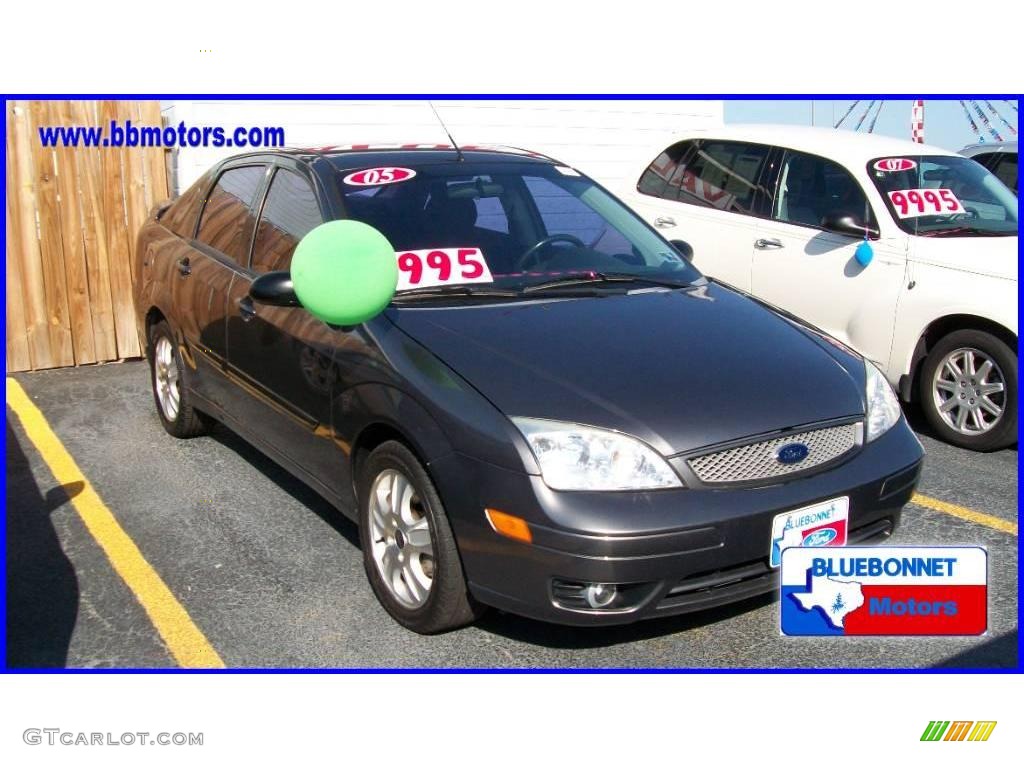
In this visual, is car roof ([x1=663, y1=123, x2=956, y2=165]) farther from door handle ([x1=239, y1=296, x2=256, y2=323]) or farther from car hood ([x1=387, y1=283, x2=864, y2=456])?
door handle ([x1=239, y1=296, x2=256, y2=323])

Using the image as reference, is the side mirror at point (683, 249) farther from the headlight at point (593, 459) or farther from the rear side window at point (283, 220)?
the headlight at point (593, 459)

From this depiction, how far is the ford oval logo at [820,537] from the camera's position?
3.39m

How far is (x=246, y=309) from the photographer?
4.62 meters

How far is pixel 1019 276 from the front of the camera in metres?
5.38

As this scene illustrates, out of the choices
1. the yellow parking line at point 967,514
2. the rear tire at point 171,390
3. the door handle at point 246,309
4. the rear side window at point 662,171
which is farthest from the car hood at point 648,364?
the rear side window at point 662,171

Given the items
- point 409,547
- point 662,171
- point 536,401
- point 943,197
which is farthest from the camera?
point 662,171

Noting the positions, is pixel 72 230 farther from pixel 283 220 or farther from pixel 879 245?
pixel 879 245

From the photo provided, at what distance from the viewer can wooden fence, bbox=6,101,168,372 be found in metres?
7.36

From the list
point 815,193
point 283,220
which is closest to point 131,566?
point 283,220

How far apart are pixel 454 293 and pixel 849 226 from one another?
298 centimetres

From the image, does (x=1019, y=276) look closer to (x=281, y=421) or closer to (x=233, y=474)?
(x=281, y=421)

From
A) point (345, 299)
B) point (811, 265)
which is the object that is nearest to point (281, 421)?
point (345, 299)

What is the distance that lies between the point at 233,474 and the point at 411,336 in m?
2.08
